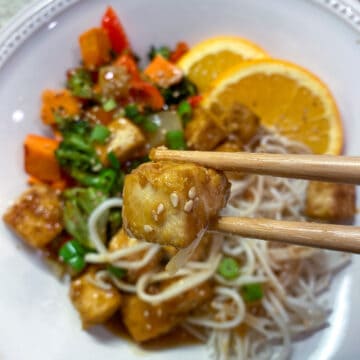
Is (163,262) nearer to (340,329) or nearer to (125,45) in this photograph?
(340,329)

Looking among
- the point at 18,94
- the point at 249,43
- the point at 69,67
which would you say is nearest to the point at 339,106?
the point at 249,43

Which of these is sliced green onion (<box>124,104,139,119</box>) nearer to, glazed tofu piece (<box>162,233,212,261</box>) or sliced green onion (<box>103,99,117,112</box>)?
sliced green onion (<box>103,99,117,112</box>)

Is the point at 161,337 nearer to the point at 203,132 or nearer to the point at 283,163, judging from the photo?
the point at 203,132

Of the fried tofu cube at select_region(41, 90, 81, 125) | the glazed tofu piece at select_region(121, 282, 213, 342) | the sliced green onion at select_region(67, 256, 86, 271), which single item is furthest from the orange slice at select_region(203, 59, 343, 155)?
the sliced green onion at select_region(67, 256, 86, 271)

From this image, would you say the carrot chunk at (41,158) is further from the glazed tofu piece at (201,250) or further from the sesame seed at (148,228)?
the sesame seed at (148,228)

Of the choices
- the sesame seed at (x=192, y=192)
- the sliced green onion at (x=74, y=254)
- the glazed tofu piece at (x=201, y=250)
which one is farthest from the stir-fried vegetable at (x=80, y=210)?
the sesame seed at (x=192, y=192)

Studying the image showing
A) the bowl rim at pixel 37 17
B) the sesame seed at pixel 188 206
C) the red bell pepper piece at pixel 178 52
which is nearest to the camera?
the sesame seed at pixel 188 206
